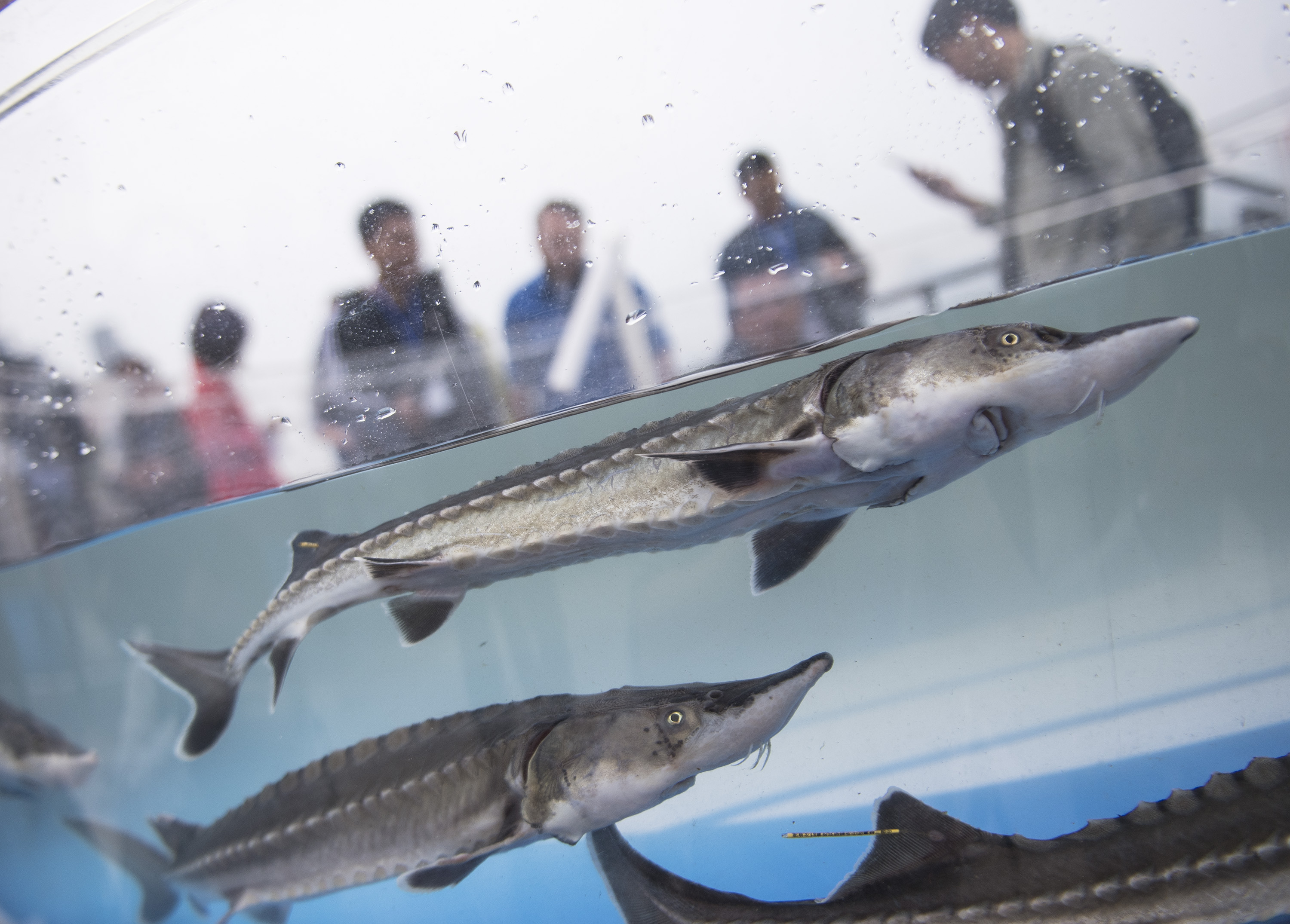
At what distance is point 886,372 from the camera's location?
1205mm

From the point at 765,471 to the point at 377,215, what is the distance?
1.39 metres

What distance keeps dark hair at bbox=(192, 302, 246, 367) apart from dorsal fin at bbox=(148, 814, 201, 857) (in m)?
1.49

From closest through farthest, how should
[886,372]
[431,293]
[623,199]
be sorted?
1. [886,372]
2. [623,199]
3. [431,293]

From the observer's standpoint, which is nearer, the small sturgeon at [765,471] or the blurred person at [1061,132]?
the small sturgeon at [765,471]

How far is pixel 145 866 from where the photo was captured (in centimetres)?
219

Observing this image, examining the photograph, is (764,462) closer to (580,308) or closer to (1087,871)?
(1087,871)

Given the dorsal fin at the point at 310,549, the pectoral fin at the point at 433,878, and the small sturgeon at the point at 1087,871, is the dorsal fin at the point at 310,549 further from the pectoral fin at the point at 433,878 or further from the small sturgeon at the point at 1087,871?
the small sturgeon at the point at 1087,871

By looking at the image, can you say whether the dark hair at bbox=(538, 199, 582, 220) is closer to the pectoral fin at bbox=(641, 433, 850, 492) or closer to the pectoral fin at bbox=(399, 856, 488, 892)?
the pectoral fin at bbox=(641, 433, 850, 492)

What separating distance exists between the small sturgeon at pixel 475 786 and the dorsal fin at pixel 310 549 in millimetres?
506

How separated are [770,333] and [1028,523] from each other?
4.51 ft

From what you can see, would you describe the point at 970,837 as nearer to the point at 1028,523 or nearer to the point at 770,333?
the point at 770,333

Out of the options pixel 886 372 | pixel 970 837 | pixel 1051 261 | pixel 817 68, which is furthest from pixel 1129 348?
pixel 1051 261

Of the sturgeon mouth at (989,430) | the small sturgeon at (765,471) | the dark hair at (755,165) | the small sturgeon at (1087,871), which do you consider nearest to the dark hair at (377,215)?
the small sturgeon at (765,471)

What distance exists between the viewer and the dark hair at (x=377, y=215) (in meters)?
1.86
